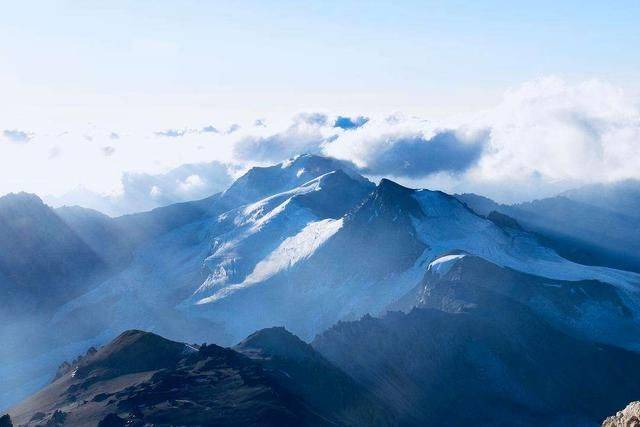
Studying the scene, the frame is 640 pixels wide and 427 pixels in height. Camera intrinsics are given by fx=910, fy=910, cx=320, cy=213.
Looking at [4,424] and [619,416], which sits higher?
[619,416]

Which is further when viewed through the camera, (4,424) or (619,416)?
(4,424)
